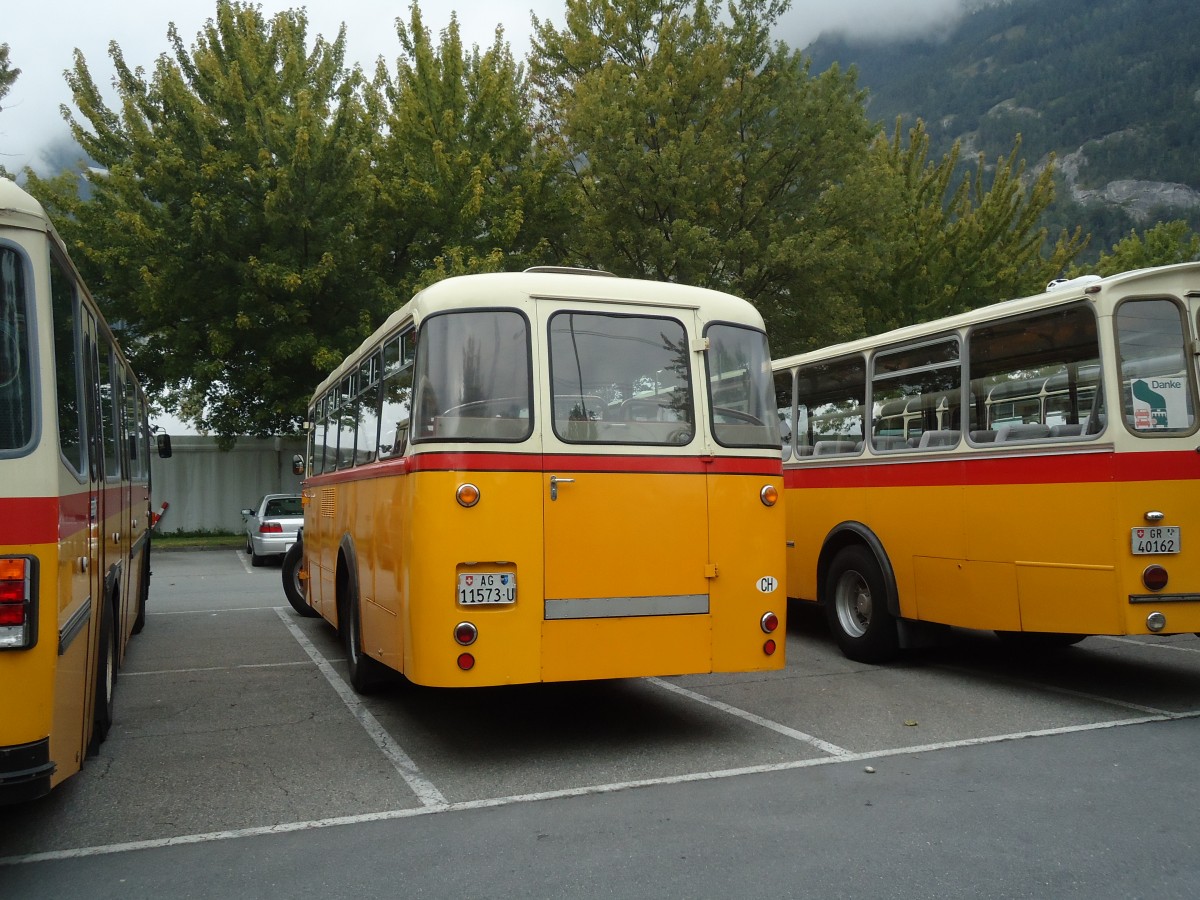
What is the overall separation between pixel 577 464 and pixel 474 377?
2.63 feet

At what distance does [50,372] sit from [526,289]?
2851 mm

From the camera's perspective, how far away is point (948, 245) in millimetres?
26938

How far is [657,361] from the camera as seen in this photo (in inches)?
271

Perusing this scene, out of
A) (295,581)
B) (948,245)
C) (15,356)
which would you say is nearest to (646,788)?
(15,356)

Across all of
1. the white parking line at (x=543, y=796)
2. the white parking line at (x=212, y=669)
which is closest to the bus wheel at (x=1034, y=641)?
the white parking line at (x=543, y=796)

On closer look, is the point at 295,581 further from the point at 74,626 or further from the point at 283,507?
the point at 283,507

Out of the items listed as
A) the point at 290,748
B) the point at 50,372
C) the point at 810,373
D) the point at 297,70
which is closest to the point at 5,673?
the point at 50,372

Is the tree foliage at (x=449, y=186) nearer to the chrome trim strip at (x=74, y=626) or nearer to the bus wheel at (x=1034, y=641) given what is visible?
the bus wheel at (x=1034, y=641)

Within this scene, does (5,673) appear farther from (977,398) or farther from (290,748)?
(977,398)

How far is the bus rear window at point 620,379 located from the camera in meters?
6.55

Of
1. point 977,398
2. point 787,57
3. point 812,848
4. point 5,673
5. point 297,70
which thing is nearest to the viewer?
point 5,673

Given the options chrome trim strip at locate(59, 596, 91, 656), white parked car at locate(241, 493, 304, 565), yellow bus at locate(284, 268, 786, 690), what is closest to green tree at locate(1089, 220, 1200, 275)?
white parked car at locate(241, 493, 304, 565)

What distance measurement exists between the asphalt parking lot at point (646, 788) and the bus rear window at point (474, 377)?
2002 mm

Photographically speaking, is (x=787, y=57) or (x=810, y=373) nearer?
(x=810, y=373)
